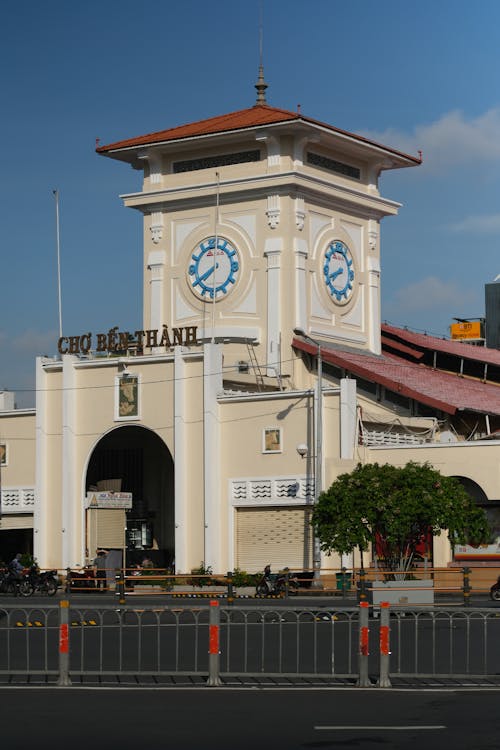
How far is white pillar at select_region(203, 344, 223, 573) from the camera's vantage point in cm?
5772

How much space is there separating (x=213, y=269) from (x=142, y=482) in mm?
9582

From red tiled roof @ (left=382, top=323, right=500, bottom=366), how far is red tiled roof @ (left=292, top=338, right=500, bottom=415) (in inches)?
44.4

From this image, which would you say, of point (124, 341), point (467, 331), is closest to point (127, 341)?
point (124, 341)

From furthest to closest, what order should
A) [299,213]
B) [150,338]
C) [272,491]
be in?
[299,213] → [150,338] → [272,491]

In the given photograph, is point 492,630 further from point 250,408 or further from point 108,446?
point 108,446

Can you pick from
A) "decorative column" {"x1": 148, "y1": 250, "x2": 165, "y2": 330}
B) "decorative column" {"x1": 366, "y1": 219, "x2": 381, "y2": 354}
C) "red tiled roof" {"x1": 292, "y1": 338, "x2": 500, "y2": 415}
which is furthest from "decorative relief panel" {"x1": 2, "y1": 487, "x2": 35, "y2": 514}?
"decorative column" {"x1": 366, "y1": 219, "x2": 381, "y2": 354}

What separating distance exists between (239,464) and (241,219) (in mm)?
11801

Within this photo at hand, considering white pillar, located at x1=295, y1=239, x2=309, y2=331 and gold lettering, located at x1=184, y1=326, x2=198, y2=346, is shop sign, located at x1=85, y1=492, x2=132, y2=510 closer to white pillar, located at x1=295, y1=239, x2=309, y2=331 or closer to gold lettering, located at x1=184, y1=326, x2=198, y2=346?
gold lettering, located at x1=184, y1=326, x2=198, y2=346

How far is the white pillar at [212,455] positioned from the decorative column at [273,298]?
4734 millimetres

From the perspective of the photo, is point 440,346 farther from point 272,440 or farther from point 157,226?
point 272,440

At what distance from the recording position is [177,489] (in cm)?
5891

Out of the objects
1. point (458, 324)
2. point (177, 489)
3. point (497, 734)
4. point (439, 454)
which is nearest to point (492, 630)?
point (497, 734)

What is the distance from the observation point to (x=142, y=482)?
6512 cm

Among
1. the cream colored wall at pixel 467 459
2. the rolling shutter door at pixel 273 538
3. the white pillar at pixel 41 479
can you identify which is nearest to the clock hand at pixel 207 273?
the white pillar at pixel 41 479
